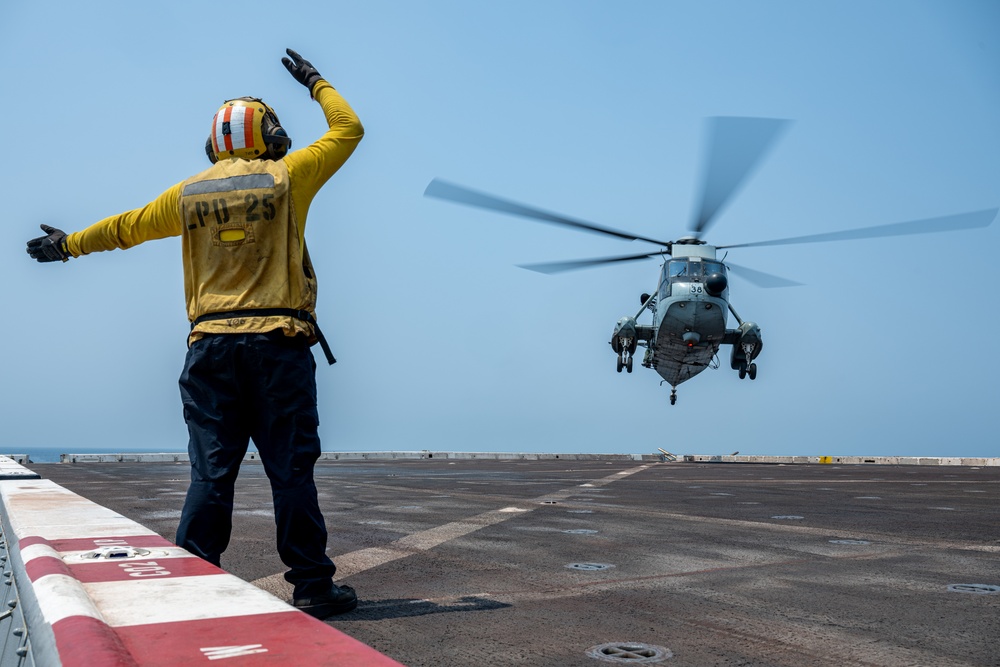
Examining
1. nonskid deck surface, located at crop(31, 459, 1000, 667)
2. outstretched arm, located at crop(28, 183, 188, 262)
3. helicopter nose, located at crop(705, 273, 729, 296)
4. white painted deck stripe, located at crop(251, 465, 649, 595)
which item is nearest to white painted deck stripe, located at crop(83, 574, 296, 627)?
nonskid deck surface, located at crop(31, 459, 1000, 667)

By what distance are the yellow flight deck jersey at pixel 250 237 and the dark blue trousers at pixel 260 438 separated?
0.12m

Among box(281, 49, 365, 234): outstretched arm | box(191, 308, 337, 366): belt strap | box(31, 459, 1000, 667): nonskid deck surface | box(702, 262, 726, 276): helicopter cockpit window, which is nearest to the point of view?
box(31, 459, 1000, 667): nonskid deck surface

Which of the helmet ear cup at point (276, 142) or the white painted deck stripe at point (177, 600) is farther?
the helmet ear cup at point (276, 142)

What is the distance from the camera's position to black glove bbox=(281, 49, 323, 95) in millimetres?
4332

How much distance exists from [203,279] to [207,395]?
1.85 feet

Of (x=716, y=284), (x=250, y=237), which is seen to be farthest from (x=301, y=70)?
(x=716, y=284)

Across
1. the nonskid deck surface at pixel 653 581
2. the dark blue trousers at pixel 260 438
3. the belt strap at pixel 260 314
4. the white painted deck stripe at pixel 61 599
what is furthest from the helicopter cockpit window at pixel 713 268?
the white painted deck stripe at pixel 61 599

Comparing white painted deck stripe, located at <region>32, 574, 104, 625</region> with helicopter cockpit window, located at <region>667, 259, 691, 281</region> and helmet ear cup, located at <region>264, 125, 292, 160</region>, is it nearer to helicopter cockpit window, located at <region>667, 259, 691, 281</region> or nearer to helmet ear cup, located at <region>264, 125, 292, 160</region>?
helmet ear cup, located at <region>264, 125, 292, 160</region>

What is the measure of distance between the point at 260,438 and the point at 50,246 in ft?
5.50

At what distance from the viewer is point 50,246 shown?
171 inches

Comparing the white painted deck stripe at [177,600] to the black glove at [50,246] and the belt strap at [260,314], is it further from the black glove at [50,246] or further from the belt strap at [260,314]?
the black glove at [50,246]

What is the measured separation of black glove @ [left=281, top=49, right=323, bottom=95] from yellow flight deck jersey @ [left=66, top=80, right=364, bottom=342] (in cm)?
48

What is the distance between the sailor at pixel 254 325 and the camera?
368 cm

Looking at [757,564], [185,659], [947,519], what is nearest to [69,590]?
[185,659]
